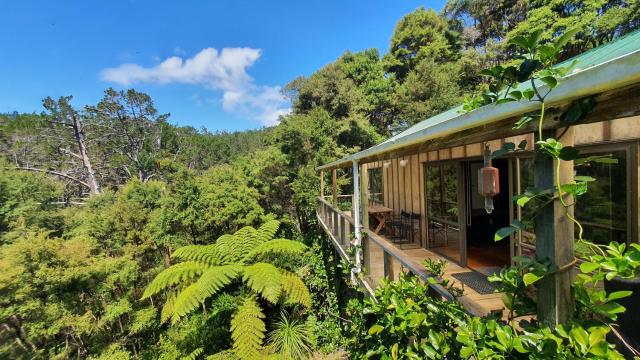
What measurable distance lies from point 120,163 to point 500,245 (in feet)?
105

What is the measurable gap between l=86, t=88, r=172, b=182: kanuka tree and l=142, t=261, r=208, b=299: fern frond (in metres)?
22.2

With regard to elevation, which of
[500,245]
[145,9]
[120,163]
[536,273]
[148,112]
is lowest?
[500,245]

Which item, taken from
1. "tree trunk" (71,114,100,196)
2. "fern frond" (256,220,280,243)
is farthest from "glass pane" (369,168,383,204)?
"tree trunk" (71,114,100,196)

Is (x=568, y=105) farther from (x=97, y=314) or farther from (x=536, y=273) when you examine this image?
(x=97, y=314)

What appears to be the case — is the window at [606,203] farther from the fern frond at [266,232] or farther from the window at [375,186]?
the window at [375,186]

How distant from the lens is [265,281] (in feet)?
19.2

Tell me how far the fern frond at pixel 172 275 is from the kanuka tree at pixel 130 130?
72.7 ft

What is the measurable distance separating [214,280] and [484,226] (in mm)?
5682

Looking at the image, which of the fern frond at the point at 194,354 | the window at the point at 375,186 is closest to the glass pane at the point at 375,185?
the window at the point at 375,186

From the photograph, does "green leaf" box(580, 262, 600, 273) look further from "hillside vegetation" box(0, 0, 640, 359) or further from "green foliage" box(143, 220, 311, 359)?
"green foliage" box(143, 220, 311, 359)

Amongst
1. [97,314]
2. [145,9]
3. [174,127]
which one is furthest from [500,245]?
[174,127]

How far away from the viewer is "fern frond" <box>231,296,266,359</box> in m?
A: 5.94

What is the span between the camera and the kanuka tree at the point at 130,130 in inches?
1019

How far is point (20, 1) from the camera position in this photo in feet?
43.8
